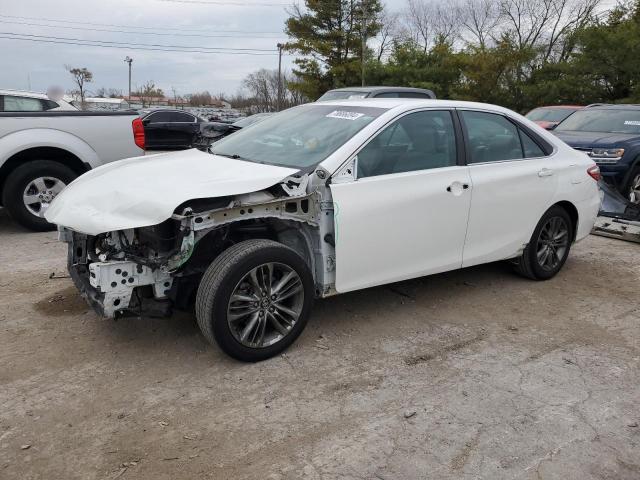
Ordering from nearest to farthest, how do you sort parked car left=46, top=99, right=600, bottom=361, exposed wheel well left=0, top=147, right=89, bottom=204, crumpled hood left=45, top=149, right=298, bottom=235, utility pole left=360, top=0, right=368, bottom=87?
crumpled hood left=45, top=149, right=298, bottom=235 → parked car left=46, top=99, right=600, bottom=361 → exposed wheel well left=0, top=147, right=89, bottom=204 → utility pole left=360, top=0, right=368, bottom=87

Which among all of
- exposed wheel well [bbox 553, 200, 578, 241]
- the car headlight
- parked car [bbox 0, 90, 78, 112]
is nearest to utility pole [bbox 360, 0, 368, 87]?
the car headlight

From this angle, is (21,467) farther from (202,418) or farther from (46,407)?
(202,418)

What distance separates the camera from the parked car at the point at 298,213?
335cm

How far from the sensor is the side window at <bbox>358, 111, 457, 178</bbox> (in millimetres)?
3941

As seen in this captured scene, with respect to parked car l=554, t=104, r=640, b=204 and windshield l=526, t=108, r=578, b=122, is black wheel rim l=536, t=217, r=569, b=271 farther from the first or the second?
windshield l=526, t=108, r=578, b=122

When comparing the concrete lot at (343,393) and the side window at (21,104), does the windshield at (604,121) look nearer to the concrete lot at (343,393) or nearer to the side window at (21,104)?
Result: the concrete lot at (343,393)

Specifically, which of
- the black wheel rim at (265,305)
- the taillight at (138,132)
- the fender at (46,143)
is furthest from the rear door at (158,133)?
the black wheel rim at (265,305)

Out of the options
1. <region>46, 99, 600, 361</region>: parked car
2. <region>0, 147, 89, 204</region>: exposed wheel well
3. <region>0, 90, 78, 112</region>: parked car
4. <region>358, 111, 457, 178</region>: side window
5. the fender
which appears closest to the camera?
<region>46, 99, 600, 361</region>: parked car

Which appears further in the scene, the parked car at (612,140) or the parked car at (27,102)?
the parked car at (612,140)

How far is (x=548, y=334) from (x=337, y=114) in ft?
7.56

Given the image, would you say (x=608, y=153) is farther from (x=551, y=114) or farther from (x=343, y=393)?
(x=551, y=114)

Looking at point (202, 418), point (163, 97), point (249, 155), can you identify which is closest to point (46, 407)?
point (202, 418)

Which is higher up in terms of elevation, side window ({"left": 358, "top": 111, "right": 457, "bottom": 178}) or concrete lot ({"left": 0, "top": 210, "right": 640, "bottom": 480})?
side window ({"left": 358, "top": 111, "right": 457, "bottom": 178})

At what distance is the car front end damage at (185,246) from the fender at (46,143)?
328cm
